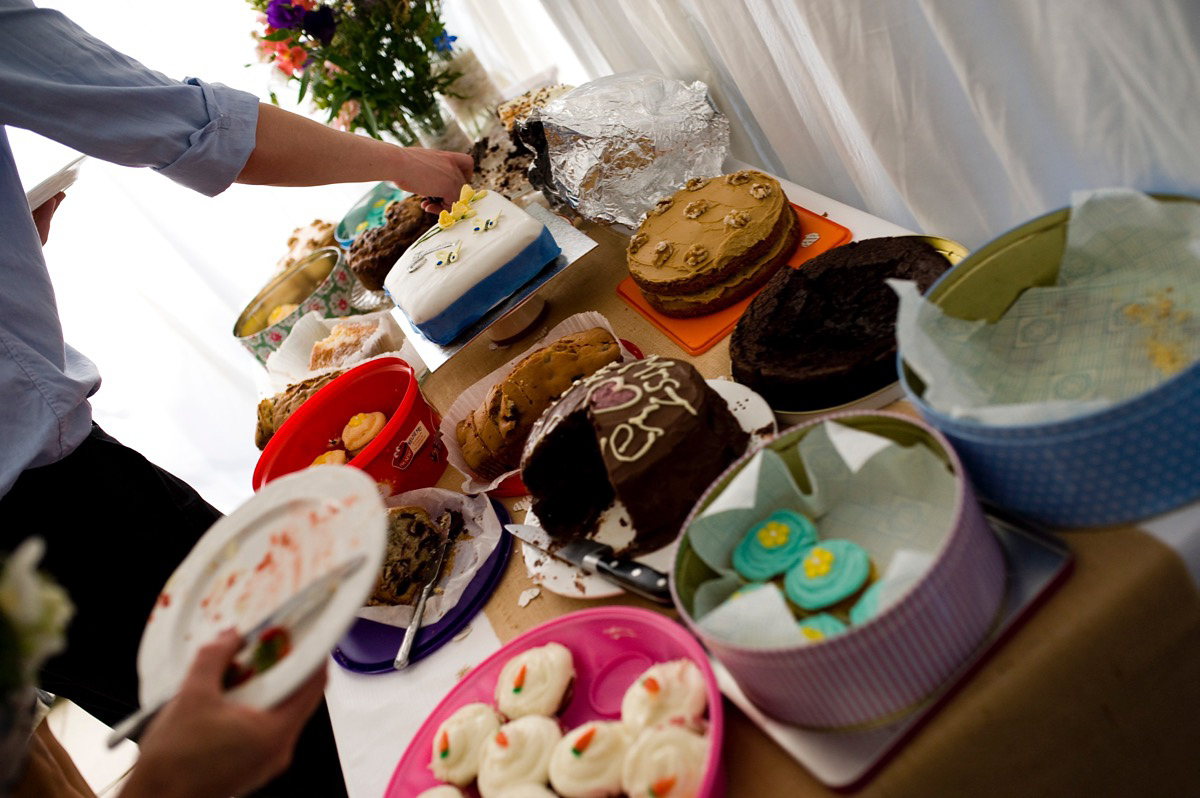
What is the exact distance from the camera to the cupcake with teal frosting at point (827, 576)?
2.70 feet

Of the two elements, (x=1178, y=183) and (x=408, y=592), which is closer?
(x=1178, y=183)

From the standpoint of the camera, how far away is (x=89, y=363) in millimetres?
1697

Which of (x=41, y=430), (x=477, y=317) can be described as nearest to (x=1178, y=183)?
(x=477, y=317)

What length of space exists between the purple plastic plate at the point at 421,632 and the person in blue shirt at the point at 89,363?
64 cm

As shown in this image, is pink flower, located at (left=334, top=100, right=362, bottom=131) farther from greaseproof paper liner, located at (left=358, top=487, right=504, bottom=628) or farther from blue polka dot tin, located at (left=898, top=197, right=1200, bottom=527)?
blue polka dot tin, located at (left=898, top=197, right=1200, bottom=527)

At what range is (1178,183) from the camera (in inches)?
38.6

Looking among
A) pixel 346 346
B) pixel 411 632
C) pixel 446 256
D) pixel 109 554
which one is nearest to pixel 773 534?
pixel 411 632

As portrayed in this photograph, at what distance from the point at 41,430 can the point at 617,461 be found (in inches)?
45.6

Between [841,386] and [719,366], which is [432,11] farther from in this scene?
[841,386]

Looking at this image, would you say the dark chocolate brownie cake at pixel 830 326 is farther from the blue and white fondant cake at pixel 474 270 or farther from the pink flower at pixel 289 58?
the pink flower at pixel 289 58

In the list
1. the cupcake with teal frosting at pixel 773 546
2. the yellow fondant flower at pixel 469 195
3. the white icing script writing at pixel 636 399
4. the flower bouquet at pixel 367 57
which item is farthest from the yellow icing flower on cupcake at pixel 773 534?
the flower bouquet at pixel 367 57

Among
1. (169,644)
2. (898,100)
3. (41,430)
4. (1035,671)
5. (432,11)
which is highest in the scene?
(432,11)

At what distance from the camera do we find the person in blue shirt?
4.73 feet

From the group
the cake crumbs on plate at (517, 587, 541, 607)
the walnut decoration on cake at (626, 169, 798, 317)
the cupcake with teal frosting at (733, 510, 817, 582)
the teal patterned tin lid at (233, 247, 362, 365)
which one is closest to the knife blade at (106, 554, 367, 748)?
the cupcake with teal frosting at (733, 510, 817, 582)
